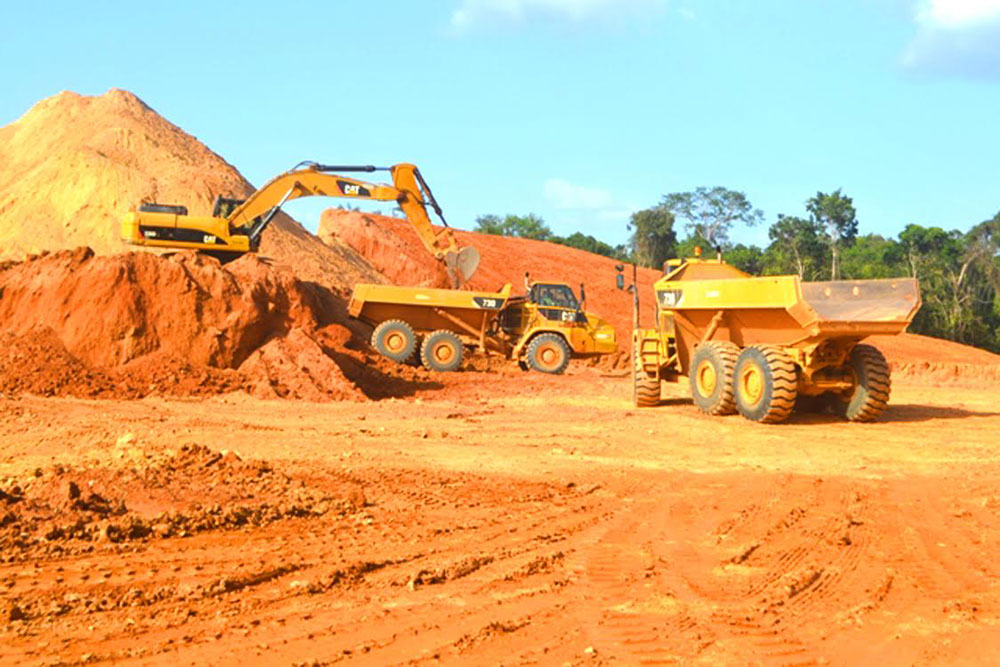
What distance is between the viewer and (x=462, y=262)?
25.4 metres

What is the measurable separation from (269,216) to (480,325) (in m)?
5.42

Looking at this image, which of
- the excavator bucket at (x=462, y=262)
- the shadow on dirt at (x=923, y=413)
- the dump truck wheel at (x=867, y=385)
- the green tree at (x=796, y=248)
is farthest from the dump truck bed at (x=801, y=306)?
the green tree at (x=796, y=248)

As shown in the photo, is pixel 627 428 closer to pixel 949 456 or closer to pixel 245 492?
pixel 949 456

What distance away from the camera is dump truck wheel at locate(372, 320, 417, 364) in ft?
74.0

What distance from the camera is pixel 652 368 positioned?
16.7 meters

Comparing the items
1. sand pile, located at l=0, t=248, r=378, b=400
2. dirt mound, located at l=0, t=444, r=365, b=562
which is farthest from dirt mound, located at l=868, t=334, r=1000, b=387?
dirt mound, located at l=0, t=444, r=365, b=562

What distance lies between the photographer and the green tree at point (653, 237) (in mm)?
59125

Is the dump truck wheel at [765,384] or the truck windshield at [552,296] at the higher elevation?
the truck windshield at [552,296]

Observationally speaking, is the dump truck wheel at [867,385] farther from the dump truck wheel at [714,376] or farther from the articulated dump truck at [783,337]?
the dump truck wheel at [714,376]

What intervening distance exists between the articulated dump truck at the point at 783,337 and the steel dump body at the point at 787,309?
14 mm

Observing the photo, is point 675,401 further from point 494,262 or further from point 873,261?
point 873,261

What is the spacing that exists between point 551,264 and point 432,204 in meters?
26.2

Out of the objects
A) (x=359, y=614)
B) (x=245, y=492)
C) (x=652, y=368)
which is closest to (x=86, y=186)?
(x=652, y=368)

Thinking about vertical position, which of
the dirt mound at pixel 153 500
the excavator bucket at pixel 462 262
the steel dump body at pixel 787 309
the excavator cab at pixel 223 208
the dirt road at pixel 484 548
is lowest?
the dirt road at pixel 484 548
